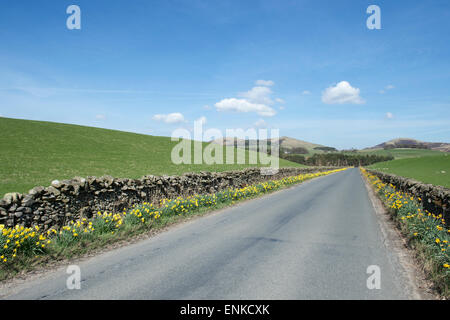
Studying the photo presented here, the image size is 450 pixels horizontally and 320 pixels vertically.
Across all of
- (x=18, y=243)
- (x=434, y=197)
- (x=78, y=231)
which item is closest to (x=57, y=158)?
(x=78, y=231)

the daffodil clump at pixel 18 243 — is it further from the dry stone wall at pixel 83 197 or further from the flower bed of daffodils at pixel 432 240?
the flower bed of daffodils at pixel 432 240

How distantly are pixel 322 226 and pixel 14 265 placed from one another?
8.99 meters

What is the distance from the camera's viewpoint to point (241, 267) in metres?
5.32

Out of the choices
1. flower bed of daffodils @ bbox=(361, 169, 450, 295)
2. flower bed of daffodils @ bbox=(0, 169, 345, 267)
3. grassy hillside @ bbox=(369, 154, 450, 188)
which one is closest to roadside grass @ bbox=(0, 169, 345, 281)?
flower bed of daffodils @ bbox=(0, 169, 345, 267)

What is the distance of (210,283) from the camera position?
458cm

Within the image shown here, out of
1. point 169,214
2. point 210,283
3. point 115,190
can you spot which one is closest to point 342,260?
point 210,283

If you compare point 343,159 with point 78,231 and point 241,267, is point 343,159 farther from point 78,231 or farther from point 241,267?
point 78,231

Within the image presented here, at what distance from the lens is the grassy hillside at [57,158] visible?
1541 centimetres

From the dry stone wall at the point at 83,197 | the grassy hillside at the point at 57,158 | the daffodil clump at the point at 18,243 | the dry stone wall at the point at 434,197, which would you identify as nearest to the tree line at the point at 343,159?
the grassy hillside at the point at 57,158

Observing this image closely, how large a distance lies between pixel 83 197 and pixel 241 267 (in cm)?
672

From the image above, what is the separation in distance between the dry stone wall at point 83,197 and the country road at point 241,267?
2913mm

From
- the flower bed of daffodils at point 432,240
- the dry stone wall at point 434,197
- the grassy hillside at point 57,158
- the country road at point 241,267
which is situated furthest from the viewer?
the grassy hillside at point 57,158
